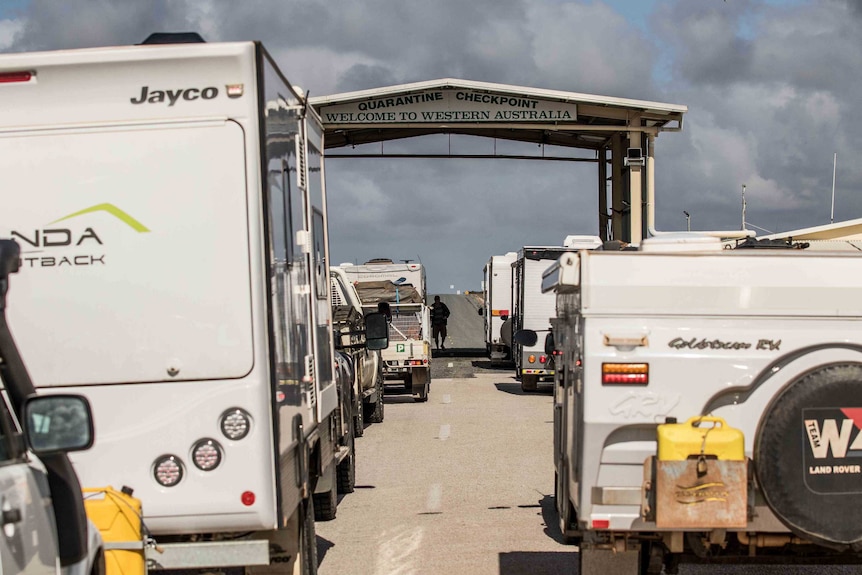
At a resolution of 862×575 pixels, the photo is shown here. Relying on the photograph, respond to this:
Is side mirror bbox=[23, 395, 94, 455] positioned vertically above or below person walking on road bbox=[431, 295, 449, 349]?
above

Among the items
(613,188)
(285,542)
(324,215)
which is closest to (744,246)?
(324,215)

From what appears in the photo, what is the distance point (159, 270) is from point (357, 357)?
926cm

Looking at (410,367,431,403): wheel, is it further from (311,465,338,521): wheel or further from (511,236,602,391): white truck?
(311,465,338,521): wheel

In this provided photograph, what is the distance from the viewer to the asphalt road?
27.8 feet

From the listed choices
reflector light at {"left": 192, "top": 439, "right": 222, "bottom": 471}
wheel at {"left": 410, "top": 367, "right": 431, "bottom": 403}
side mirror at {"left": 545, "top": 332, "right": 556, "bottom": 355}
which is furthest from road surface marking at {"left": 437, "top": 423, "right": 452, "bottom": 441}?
reflector light at {"left": 192, "top": 439, "right": 222, "bottom": 471}

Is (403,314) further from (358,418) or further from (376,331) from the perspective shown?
(376,331)

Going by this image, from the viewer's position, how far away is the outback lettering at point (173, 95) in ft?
18.2

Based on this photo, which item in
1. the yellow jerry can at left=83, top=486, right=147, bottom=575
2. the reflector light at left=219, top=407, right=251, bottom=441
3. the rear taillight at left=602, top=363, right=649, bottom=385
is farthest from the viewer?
the rear taillight at left=602, top=363, right=649, bottom=385

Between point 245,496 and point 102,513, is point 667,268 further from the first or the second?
point 102,513

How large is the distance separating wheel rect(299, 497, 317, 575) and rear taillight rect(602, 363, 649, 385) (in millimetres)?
2088

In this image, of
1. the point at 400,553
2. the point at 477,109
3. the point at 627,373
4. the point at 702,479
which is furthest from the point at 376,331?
the point at 477,109

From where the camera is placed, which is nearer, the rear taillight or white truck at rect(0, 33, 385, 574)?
white truck at rect(0, 33, 385, 574)

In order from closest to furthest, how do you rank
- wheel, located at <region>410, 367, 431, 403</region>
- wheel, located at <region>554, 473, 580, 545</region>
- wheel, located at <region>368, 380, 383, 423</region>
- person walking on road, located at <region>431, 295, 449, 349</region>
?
wheel, located at <region>554, 473, 580, 545</region> → wheel, located at <region>368, 380, 383, 423</region> → wheel, located at <region>410, 367, 431, 403</region> → person walking on road, located at <region>431, 295, 449, 349</region>

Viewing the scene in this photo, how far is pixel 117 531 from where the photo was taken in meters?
4.64
